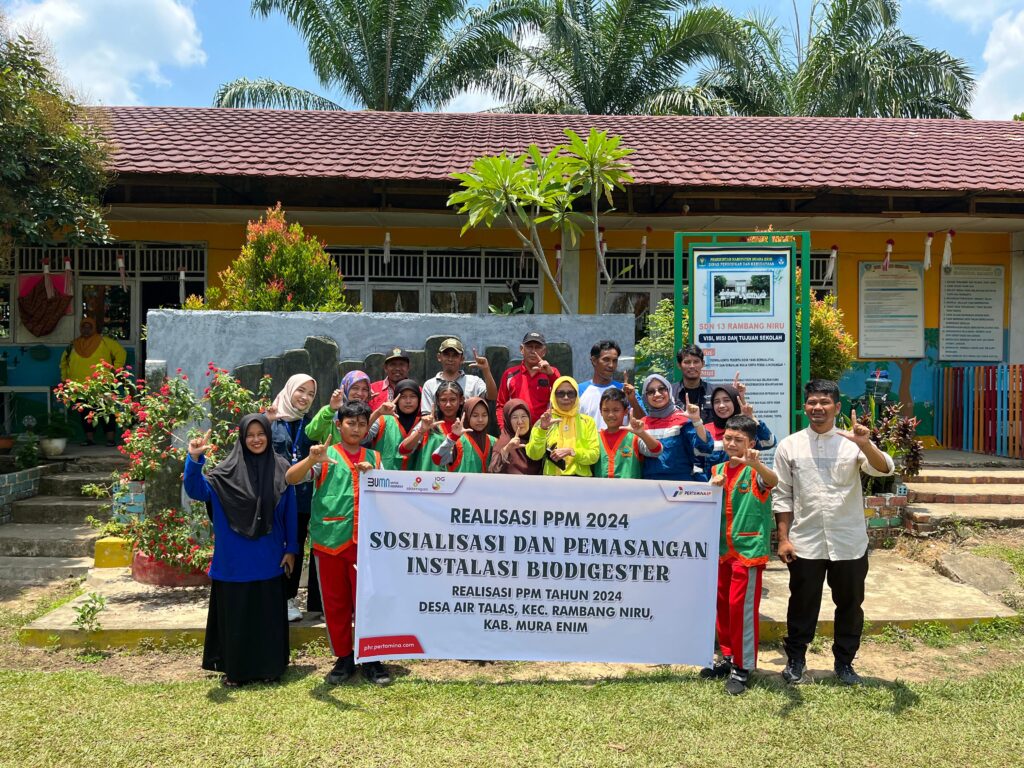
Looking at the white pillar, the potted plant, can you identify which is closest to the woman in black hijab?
the potted plant

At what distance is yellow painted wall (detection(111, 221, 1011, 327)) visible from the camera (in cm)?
930

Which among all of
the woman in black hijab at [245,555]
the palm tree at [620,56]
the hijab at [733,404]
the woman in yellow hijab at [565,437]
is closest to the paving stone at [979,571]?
the hijab at [733,404]

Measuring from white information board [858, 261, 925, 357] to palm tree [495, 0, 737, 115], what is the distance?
921cm

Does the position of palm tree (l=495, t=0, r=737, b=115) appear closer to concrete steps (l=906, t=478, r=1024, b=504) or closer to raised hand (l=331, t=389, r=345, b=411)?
A: concrete steps (l=906, t=478, r=1024, b=504)

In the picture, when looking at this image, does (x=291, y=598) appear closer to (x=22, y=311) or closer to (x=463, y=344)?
(x=463, y=344)

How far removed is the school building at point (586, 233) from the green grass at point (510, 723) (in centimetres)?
574

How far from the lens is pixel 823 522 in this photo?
3.87m

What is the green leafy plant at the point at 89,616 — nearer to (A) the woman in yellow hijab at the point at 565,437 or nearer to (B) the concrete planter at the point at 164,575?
(B) the concrete planter at the point at 164,575

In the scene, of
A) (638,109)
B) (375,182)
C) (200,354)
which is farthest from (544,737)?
(638,109)

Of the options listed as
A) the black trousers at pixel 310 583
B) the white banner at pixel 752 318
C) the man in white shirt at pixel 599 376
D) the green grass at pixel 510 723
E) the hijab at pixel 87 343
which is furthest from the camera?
the hijab at pixel 87 343

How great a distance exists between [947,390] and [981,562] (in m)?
4.35

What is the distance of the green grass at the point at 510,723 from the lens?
10.5ft

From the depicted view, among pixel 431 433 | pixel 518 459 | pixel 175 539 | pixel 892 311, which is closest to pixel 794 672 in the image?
pixel 518 459

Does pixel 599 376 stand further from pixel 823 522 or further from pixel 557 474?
pixel 823 522
